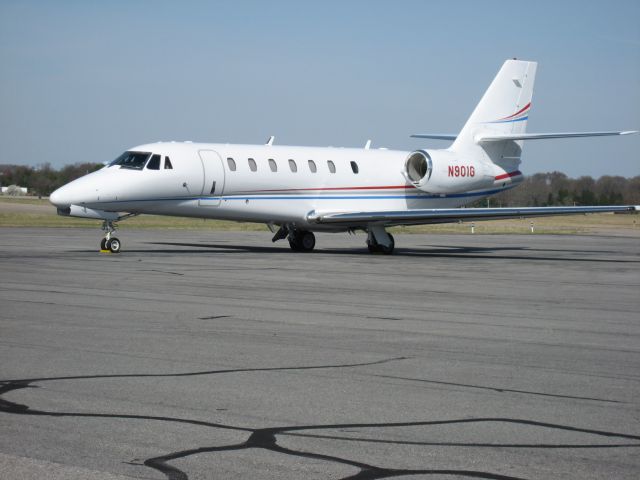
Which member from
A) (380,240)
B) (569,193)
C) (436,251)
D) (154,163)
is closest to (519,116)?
(436,251)

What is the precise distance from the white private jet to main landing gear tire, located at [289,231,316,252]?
1.2 inches

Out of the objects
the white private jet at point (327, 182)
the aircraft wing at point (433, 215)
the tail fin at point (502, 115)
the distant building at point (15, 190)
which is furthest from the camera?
the distant building at point (15, 190)

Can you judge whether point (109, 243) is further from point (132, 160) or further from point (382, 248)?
point (382, 248)

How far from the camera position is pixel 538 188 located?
398 feet

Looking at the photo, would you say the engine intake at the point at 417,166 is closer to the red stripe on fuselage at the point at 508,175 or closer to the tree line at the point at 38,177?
the red stripe on fuselage at the point at 508,175

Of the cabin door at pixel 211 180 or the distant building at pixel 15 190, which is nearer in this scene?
the cabin door at pixel 211 180

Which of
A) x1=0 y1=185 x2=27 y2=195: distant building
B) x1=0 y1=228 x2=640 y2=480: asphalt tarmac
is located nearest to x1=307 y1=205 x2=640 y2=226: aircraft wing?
x1=0 y1=228 x2=640 y2=480: asphalt tarmac

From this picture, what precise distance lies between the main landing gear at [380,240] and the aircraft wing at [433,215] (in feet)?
1.01

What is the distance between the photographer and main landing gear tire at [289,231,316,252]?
95.9 ft

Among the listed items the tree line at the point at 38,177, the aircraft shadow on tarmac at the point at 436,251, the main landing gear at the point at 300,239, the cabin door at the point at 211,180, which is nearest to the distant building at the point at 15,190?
the tree line at the point at 38,177

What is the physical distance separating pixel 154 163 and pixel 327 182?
554 cm

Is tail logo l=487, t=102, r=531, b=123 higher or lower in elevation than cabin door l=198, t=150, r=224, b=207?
higher

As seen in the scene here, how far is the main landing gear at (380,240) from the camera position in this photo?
28.7m

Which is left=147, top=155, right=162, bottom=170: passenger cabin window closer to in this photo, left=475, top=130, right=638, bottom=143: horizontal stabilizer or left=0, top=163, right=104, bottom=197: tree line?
left=475, top=130, right=638, bottom=143: horizontal stabilizer
